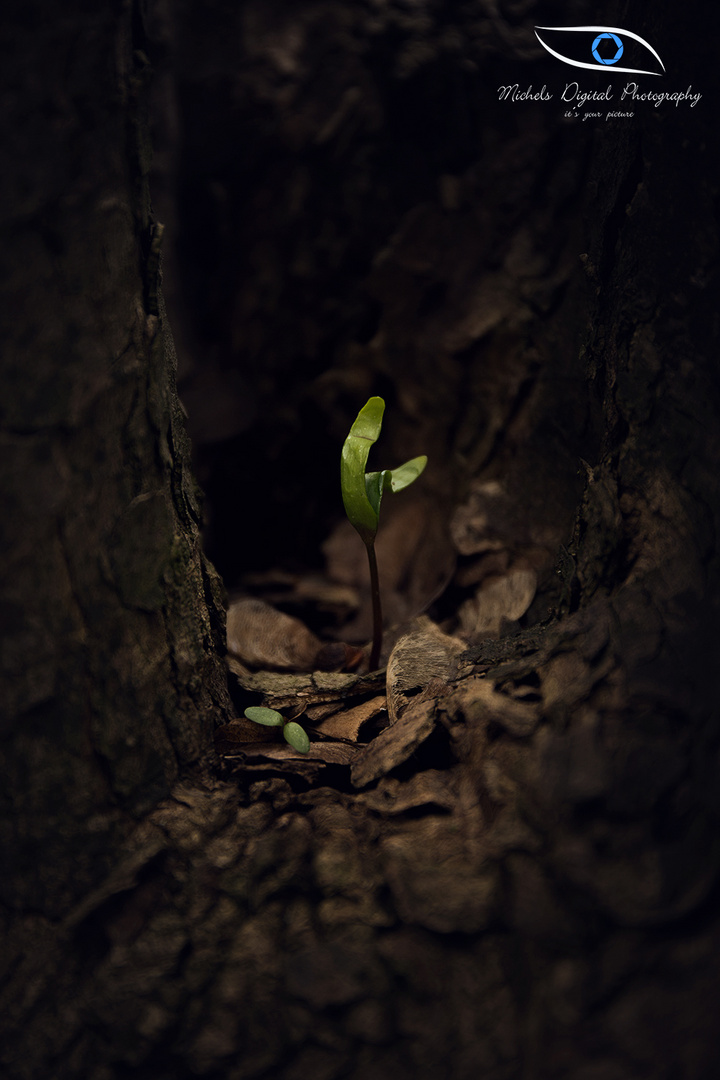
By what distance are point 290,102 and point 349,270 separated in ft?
1.69

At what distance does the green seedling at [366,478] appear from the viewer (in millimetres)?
1356

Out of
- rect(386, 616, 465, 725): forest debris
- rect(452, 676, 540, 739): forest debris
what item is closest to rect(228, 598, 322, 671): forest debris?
rect(386, 616, 465, 725): forest debris

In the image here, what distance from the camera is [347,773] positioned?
1001 millimetres

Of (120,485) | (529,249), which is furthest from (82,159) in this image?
(529,249)

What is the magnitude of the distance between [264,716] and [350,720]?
0.58 feet

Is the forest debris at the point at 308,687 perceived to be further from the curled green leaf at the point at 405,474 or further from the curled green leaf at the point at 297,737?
the curled green leaf at the point at 405,474

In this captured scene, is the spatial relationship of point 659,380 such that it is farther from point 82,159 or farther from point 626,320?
point 82,159

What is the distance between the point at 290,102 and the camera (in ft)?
6.62

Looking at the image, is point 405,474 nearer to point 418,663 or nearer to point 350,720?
point 418,663

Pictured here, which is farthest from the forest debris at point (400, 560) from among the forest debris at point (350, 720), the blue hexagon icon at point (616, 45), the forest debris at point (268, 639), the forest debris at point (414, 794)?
the blue hexagon icon at point (616, 45)

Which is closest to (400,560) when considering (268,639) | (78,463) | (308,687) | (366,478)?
(268,639)

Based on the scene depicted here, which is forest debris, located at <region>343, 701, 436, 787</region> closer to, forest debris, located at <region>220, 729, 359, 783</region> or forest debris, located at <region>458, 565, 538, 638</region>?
forest debris, located at <region>220, 729, 359, 783</region>

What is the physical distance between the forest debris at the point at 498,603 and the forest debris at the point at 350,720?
0.28m

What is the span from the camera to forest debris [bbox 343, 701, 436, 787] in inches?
37.3
